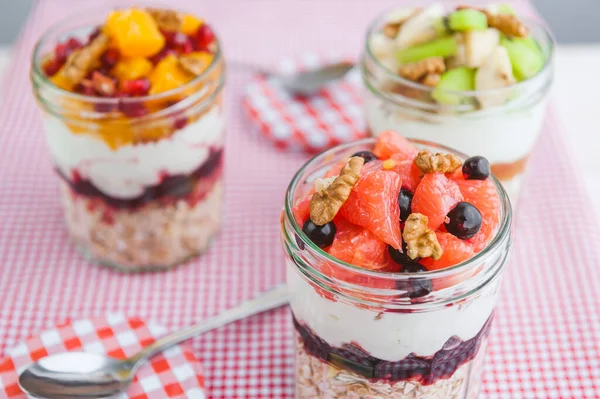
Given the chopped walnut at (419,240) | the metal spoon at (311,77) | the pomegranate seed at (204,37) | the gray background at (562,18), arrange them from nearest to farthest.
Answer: the chopped walnut at (419,240) < the pomegranate seed at (204,37) < the metal spoon at (311,77) < the gray background at (562,18)

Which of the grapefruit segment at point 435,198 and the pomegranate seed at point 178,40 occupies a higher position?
the grapefruit segment at point 435,198

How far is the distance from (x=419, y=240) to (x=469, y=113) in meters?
0.57

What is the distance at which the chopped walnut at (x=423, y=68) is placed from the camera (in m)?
1.56

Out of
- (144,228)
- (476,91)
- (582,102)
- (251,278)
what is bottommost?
(582,102)

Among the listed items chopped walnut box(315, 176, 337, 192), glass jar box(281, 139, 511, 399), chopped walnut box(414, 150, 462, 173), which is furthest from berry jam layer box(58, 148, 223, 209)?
chopped walnut box(414, 150, 462, 173)

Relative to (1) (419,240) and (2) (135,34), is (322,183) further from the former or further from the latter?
(2) (135,34)

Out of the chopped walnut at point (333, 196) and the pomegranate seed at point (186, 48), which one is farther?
the pomegranate seed at point (186, 48)

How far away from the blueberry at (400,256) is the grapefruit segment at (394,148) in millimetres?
209

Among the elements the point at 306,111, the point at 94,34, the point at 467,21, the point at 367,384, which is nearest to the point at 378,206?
the point at 367,384

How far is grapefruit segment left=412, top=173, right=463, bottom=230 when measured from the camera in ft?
3.66

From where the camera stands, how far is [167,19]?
5.61 ft

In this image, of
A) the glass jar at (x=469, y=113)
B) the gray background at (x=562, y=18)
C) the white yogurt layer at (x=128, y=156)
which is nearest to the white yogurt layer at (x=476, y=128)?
the glass jar at (x=469, y=113)

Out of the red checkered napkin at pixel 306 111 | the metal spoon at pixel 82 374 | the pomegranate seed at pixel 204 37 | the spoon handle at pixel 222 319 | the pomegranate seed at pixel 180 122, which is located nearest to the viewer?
the metal spoon at pixel 82 374

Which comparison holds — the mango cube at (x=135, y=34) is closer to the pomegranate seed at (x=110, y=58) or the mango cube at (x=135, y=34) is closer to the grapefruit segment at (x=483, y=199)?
the pomegranate seed at (x=110, y=58)
